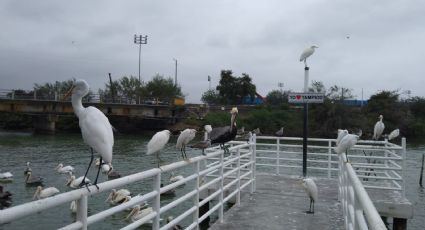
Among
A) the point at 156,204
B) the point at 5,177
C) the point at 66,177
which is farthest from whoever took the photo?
the point at 66,177

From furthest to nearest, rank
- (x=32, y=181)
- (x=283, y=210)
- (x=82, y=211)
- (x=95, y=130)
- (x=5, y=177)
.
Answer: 1. (x=5, y=177)
2. (x=32, y=181)
3. (x=283, y=210)
4. (x=95, y=130)
5. (x=82, y=211)

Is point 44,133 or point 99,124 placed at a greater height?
point 99,124

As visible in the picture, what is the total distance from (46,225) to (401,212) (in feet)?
26.1

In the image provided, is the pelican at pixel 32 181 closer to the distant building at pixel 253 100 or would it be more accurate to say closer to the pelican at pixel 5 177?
the pelican at pixel 5 177

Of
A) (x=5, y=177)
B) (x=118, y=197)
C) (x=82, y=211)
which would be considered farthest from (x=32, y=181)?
(x=82, y=211)

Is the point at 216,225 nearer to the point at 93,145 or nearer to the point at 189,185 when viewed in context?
the point at 93,145

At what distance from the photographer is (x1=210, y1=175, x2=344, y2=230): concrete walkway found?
286 inches

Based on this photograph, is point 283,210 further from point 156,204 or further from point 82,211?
point 82,211

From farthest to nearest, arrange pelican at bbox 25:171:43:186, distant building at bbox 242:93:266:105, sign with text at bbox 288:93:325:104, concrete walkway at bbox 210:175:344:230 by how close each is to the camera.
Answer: distant building at bbox 242:93:266:105 < pelican at bbox 25:171:43:186 < sign with text at bbox 288:93:325:104 < concrete walkway at bbox 210:175:344:230

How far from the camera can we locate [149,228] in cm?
1112

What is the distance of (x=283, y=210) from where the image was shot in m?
8.30

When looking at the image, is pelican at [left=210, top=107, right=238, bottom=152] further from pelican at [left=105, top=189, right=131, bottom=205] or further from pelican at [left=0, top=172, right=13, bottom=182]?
pelican at [left=0, top=172, right=13, bottom=182]

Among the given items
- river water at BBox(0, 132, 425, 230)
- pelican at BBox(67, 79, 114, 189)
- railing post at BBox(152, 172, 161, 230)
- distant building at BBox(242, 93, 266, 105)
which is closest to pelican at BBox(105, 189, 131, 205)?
river water at BBox(0, 132, 425, 230)

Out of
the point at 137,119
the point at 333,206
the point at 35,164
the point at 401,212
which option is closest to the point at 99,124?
the point at 333,206
